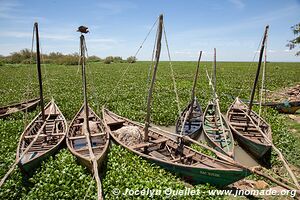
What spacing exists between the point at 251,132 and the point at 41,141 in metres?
9.16

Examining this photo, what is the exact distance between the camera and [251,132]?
398 inches

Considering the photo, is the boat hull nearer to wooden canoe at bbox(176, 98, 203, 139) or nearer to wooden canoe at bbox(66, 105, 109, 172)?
wooden canoe at bbox(66, 105, 109, 172)

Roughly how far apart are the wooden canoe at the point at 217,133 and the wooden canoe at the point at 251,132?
1.65 ft

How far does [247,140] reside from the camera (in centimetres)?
863

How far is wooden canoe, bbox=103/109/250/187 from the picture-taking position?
19.1ft

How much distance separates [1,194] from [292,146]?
10.3 meters

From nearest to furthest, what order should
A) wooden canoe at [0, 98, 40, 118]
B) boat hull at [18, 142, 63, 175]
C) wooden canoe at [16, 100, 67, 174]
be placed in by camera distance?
1. boat hull at [18, 142, 63, 175]
2. wooden canoe at [16, 100, 67, 174]
3. wooden canoe at [0, 98, 40, 118]

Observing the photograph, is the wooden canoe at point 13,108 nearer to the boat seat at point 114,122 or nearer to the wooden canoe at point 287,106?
the boat seat at point 114,122

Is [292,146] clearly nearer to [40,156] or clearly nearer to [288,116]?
[288,116]

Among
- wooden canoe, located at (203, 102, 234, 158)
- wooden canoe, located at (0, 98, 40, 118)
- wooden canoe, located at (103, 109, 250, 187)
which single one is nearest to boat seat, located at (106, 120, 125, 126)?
wooden canoe, located at (103, 109, 250, 187)

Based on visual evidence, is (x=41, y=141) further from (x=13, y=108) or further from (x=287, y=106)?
(x=287, y=106)

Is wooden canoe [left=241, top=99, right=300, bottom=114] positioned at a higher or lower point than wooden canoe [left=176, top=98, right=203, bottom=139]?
higher

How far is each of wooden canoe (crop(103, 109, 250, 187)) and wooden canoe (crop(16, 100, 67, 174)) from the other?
7.53 ft

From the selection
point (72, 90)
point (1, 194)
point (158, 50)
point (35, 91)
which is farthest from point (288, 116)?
point (35, 91)
